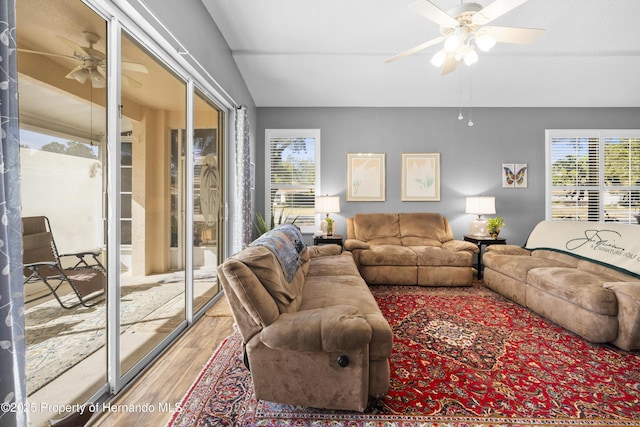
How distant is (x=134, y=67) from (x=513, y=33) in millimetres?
2761

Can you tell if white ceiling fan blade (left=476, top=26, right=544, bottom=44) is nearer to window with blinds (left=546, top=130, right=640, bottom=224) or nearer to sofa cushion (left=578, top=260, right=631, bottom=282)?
sofa cushion (left=578, top=260, right=631, bottom=282)

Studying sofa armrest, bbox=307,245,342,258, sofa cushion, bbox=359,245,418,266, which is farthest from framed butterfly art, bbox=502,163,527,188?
sofa armrest, bbox=307,245,342,258

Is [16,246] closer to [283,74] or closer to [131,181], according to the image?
[131,181]

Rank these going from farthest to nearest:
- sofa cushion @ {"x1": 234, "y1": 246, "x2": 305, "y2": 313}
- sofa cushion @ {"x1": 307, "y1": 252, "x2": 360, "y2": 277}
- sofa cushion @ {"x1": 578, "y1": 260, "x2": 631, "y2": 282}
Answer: sofa cushion @ {"x1": 307, "y1": 252, "x2": 360, "y2": 277} → sofa cushion @ {"x1": 578, "y1": 260, "x2": 631, "y2": 282} → sofa cushion @ {"x1": 234, "y1": 246, "x2": 305, "y2": 313}

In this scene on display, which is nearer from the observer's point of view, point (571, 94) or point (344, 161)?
point (571, 94)

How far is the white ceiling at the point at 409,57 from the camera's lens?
2.97 metres

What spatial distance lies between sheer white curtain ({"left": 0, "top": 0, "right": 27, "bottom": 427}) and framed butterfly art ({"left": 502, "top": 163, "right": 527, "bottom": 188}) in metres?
5.71

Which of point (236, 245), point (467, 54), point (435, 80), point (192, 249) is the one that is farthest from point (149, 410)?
point (435, 80)

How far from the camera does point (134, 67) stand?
2.06 metres

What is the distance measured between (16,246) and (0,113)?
445 millimetres

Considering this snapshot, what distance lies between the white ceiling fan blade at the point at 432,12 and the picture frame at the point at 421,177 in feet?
9.72

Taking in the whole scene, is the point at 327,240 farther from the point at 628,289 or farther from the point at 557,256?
the point at 628,289

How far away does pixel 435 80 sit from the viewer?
4.38 m

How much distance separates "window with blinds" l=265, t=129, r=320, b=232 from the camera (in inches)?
200
